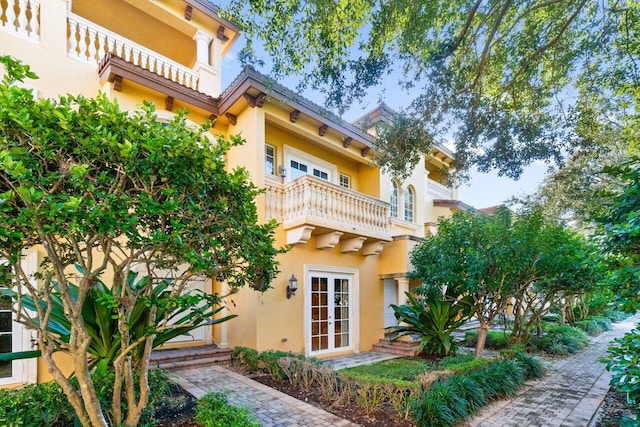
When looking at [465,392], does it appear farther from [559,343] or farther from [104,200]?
[559,343]

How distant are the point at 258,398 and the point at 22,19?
917 centimetres

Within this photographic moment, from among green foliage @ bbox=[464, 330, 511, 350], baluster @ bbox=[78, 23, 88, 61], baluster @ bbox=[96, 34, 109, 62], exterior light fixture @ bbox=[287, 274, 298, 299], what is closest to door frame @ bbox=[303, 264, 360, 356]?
exterior light fixture @ bbox=[287, 274, 298, 299]

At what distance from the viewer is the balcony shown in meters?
8.75

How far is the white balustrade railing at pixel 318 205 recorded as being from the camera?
8.73 m

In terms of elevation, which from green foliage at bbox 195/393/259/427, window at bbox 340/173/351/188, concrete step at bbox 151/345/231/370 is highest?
window at bbox 340/173/351/188

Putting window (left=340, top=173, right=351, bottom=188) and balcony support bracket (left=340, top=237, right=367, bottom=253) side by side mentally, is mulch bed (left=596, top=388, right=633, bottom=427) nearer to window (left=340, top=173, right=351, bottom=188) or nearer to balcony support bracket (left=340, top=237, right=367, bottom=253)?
balcony support bracket (left=340, top=237, right=367, bottom=253)

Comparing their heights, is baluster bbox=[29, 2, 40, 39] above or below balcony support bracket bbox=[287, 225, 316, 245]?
above

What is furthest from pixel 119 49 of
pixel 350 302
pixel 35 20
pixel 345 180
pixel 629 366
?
pixel 629 366

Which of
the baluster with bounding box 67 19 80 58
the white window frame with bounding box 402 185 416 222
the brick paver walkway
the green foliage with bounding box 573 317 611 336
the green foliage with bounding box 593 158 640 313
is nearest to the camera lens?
the green foliage with bounding box 593 158 640 313

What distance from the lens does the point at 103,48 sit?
27.5 feet

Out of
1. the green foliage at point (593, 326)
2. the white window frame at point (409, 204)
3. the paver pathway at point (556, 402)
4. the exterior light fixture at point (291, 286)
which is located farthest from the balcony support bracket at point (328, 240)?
the green foliage at point (593, 326)

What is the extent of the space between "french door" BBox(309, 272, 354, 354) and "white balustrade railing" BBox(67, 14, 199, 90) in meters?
6.96

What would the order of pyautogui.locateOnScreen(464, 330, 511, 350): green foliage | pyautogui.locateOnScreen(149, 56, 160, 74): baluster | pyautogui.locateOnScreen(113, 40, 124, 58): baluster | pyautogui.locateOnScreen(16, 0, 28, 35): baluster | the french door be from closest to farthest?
pyautogui.locateOnScreen(16, 0, 28, 35): baluster
pyautogui.locateOnScreen(113, 40, 124, 58): baluster
pyautogui.locateOnScreen(149, 56, 160, 74): baluster
the french door
pyautogui.locateOnScreen(464, 330, 511, 350): green foliage

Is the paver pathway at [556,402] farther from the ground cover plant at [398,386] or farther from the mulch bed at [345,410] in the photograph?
the mulch bed at [345,410]
